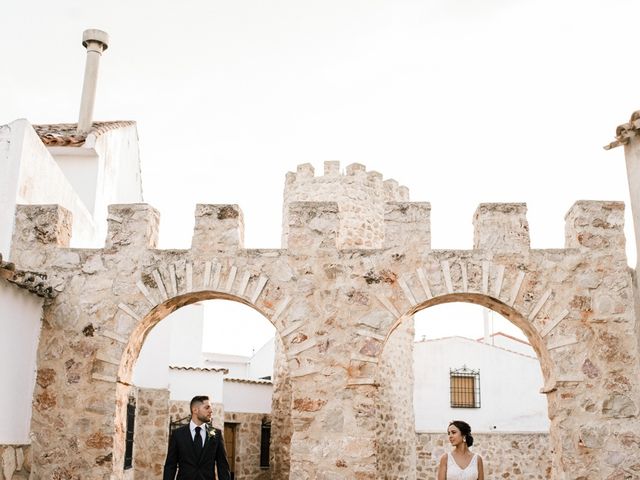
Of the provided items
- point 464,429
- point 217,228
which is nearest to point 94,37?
point 217,228

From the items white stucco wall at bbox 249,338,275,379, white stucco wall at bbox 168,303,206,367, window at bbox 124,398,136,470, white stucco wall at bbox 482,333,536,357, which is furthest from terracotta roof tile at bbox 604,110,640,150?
white stucco wall at bbox 249,338,275,379

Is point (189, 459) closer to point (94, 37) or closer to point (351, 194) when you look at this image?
point (94, 37)

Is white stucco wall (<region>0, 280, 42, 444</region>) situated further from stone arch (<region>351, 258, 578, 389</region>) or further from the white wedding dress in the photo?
the white wedding dress

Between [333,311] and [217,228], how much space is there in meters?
1.70

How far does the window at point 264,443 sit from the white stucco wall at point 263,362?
32.5 feet

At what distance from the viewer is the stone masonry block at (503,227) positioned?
8.71 m

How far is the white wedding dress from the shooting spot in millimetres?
6547

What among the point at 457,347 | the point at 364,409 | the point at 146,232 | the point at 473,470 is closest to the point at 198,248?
the point at 146,232

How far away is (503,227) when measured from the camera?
345 inches

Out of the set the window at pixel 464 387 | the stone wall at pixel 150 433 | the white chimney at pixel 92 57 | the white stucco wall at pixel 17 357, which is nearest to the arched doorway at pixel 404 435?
the window at pixel 464 387

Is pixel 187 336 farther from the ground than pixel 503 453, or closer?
farther from the ground

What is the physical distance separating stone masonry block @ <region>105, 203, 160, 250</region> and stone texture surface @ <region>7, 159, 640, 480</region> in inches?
0.7

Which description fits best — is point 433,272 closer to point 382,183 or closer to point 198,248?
point 198,248

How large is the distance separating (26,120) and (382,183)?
989 centimetres
